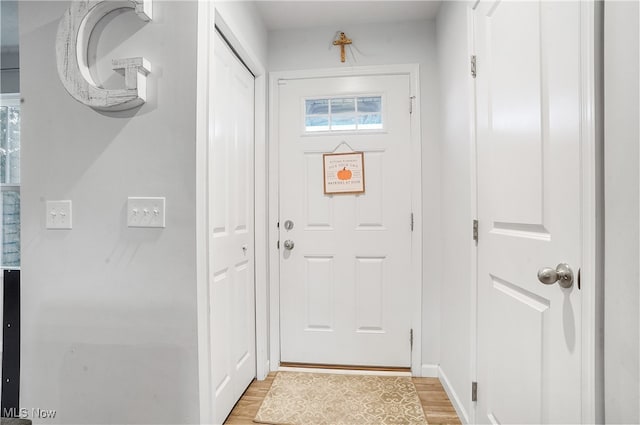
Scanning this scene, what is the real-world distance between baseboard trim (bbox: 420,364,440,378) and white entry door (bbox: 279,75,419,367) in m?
0.11

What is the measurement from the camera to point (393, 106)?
90.0 inches

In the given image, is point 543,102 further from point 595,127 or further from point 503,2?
point 503,2

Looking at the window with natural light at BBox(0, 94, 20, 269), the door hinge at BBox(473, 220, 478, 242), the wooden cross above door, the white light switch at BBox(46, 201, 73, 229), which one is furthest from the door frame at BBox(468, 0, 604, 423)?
the window with natural light at BBox(0, 94, 20, 269)

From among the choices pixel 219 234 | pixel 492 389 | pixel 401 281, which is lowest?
pixel 492 389

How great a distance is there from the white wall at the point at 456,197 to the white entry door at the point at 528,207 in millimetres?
126

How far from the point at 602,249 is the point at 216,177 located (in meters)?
1.50

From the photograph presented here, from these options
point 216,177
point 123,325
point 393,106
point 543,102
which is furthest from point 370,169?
point 123,325

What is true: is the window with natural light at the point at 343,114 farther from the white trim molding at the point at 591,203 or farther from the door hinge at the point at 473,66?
the white trim molding at the point at 591,203

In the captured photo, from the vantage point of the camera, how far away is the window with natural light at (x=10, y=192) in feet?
6.86

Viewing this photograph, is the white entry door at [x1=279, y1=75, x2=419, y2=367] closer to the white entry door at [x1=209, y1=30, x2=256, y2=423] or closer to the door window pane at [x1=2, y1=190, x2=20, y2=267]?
the white entry door at [x1=209, y1=30, x2=256, y2=423]

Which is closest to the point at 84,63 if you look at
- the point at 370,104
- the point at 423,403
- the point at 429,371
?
the point at 370,104

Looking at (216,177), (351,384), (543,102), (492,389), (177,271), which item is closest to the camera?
(543,102)

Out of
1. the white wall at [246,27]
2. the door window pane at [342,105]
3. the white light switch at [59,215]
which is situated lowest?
the white light switch at [59,215]

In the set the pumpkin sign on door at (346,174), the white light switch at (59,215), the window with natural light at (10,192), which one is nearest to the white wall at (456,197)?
the pumpkin sign on door at (346,174)
